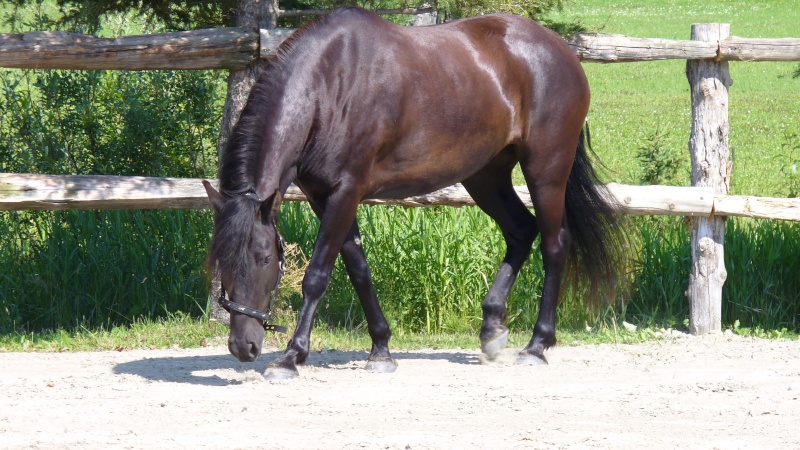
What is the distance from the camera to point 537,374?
5.12 metres

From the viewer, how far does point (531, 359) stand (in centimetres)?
541

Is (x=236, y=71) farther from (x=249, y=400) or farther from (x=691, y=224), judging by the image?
(x=691, y=224)

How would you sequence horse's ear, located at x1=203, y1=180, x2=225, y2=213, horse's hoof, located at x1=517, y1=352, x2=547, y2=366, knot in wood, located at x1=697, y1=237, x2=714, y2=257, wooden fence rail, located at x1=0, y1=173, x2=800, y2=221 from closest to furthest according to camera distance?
horse's ear, located at x1=203, y1=180, x2=225, y2=213 → horse's hoof, located at x1=517, y1=352, x2=547, y2=366 → wooden fence rail, located at x1=0, y1=173, x2=800, y2=221 → knot in wood, located at x1=697, y1=237, x2=714, y2=257

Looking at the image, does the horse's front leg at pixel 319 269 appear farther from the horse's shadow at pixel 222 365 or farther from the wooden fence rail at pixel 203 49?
the wooden fence rail at pixel 203 49

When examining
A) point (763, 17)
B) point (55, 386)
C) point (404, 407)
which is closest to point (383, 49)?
point (404, 407)

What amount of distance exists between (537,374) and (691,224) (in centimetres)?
188

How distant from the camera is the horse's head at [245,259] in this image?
4.33 m

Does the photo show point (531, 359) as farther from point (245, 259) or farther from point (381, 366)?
point (245, 259)

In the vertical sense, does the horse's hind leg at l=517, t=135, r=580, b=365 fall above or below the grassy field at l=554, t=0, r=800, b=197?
above

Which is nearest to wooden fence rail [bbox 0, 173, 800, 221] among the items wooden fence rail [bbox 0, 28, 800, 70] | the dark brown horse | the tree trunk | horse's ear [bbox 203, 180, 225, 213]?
the dark brown horse

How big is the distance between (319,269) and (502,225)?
1445mm

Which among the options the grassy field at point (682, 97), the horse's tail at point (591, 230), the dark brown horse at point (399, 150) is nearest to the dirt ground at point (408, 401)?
the dark brown horse at point (399, 150)

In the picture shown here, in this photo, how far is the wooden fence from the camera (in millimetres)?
5547

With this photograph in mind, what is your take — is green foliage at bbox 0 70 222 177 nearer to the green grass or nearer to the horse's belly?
the green grass
